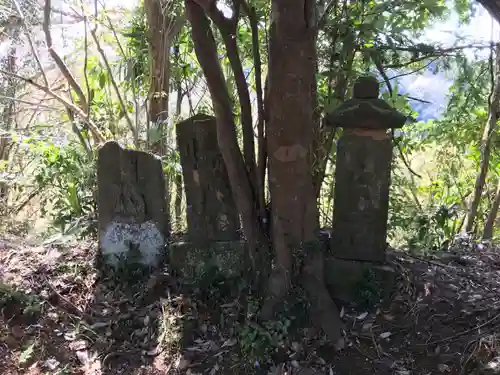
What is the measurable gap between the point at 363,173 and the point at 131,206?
1.57 meters

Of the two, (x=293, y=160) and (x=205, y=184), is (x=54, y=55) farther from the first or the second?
(x=293, y=160)

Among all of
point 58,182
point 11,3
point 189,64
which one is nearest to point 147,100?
point 189,64

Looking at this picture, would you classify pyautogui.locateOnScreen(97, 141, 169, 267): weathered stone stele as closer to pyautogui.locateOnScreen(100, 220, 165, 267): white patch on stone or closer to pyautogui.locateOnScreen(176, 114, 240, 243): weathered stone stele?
pyautogui.locateOnScreen(100, 220, 165, 267): white patch on stone

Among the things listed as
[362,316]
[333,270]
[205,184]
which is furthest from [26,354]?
[362,316]

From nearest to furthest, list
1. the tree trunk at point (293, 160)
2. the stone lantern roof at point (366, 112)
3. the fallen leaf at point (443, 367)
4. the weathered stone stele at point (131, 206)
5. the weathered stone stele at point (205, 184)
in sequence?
1. the fallen leaf at point (443, 367)
2. the tree trunk at point (293, 160)
3. the stone lantern roof at point (366, 112)
4. the weathered stone stele at point (205, 184)
5. the weathered stone stele at point (131, 206)

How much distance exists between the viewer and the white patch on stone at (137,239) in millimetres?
3326

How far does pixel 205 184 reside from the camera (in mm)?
3148

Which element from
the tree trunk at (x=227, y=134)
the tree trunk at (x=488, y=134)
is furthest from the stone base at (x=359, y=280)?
the tree trunk at (x=488, y=134)

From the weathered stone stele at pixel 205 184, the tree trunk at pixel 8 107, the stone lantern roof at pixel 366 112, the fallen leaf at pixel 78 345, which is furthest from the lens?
the tree trunk at pixel 8 107

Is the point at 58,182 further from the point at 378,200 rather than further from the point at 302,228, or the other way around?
the point at 378,200

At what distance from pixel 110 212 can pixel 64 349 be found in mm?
930

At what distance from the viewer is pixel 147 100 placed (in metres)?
4.66

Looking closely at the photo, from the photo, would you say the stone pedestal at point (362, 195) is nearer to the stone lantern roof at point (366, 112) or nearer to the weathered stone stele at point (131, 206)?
the stone lantern roof at point (366, 112)

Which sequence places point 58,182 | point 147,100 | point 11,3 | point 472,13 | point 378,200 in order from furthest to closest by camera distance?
point 11,3 < point 147,100 < point 58,182 < point 472,13 < point 378,200
